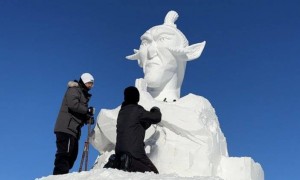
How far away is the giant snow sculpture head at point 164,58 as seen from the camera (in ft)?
38.9

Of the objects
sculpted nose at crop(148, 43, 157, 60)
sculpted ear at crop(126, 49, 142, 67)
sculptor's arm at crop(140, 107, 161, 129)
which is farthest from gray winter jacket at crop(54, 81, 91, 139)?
sculpted ear at crop(126, 49, 142, 67)

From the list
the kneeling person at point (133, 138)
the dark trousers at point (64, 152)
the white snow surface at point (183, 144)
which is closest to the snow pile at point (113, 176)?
the kneeling person at point (133, 138)

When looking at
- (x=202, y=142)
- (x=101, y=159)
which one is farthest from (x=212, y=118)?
(x=101, y=159)

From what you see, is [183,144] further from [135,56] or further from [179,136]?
[135,56]

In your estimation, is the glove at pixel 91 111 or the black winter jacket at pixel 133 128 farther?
the glove at pixel 91 111

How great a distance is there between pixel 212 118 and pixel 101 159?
291 cm

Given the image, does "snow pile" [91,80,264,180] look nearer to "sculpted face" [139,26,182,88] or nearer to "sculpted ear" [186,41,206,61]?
"sculpted face" [139,26,182,88]

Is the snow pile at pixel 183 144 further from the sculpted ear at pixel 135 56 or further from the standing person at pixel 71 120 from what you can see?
the sculpted ear at pixel 135 56

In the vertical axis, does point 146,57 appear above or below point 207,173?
above

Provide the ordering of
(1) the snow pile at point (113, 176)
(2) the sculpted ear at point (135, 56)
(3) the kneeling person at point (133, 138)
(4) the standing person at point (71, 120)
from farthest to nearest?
(2) the sculpted ear at point (135, 56) < (4) the standing person at point (71, 120) < (3) the kneeling person at point (133, 138) < (1) the snow pile at point (113, 176)

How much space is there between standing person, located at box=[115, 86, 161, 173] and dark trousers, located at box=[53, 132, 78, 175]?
1106mm

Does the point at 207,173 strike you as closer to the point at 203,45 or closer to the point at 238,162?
the point at 238,162

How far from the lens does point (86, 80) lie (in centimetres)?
828

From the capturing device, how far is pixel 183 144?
1015cm
